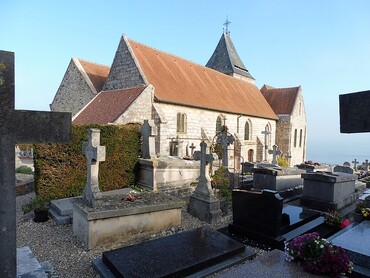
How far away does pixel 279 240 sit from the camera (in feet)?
15.5

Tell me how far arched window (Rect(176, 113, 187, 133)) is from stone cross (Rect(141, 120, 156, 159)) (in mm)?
7260

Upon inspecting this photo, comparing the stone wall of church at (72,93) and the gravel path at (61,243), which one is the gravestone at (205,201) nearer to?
the gravel path at (61,243)

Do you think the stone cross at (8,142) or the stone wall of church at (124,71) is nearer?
the stone cross at (8,142)

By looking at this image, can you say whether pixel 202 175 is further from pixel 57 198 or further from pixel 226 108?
pixel 226 108

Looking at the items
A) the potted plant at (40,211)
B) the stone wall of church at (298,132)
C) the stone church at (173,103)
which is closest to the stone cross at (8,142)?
the potted plant at (40,211)

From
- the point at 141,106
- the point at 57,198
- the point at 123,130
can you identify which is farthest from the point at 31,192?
the point at 141,106

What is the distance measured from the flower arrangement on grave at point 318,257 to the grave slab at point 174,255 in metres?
1.01

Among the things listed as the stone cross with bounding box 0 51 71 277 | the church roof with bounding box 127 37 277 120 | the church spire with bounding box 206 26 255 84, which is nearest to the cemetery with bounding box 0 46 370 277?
the stone cross with bounding box 0 51 71 277

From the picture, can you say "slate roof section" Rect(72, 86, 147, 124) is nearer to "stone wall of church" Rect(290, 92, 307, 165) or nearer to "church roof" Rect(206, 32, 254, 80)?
"church roof" Rect(206, 32, 254, 80)

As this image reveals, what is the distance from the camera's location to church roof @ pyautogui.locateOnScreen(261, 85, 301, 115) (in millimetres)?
26875

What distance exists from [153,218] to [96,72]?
17835 millimetres

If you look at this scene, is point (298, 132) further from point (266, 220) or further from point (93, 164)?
→ point (93, 164)

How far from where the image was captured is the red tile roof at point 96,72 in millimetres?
19094

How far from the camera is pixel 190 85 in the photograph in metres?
18.3
